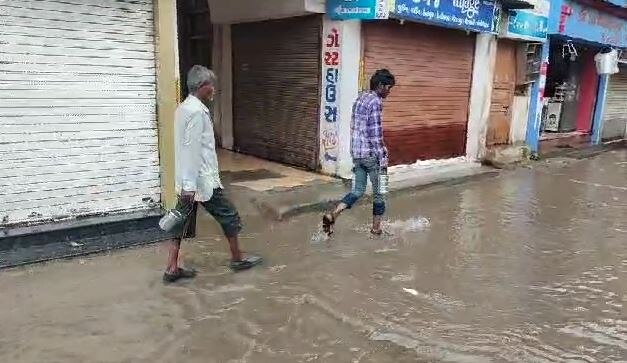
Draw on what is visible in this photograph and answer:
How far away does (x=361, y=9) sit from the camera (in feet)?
26.5

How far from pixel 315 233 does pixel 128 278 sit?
231 cm

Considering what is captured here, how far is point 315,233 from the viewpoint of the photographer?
6.45m

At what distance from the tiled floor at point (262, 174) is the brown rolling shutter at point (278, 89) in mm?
299

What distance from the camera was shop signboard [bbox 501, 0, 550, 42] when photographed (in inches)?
451

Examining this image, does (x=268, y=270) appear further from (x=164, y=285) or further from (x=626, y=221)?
(x=626, y=221)

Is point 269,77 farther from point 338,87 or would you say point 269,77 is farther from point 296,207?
point 296,207

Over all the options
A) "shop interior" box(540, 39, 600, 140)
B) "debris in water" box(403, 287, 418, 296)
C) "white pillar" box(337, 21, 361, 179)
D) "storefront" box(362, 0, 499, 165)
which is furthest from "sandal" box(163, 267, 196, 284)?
"shop interior" box(540, 39, 600, 140)

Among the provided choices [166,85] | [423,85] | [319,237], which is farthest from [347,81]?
[166,85]

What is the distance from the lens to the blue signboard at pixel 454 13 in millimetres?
8773

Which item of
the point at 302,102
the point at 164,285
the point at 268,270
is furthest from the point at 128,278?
the point at 302,102

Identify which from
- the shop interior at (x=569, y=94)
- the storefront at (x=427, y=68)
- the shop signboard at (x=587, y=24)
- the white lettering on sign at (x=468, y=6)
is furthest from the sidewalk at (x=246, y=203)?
the shop interior at (x=569, y=94)

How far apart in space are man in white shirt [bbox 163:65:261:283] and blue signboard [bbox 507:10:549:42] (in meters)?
8.78

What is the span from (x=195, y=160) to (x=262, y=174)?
14.8 ft

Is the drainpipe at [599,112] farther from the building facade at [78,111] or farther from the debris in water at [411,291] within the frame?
the building facade at [78,111]
